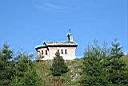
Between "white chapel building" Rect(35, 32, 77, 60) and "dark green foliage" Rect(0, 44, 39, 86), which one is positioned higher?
"white chapel building" Rect(35, 32, 77, 60)

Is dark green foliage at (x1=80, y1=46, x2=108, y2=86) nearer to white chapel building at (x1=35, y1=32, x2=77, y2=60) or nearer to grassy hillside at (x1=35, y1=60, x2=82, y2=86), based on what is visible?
grassy hillside at (x1=35, y1=60, x2=82, y2=86)

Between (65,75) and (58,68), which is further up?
(58,68)

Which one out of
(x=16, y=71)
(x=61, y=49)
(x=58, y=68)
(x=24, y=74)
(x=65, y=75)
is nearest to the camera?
(x=24, y=74)

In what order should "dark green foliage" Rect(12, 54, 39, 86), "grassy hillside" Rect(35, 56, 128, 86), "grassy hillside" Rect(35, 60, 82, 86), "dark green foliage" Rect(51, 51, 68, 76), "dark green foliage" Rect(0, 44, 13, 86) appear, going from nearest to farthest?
"dark green foliage" Rect(12, 54, 39, 86) → "dark green foliage" Rect(0, 44, 13, 86) → "grassy hillside" Rect(35, 56, 128, 86) → "grassy hillside" Rect(35, 60, 82, 86) → "dark green foliage" Rect(51, 51, 68, 76)

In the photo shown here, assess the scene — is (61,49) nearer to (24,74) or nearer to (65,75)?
(65,75)

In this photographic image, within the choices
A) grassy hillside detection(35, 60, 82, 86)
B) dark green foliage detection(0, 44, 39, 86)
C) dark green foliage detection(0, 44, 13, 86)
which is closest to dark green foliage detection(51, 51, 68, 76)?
grassy hillside detection(35, 60, 82, 86)

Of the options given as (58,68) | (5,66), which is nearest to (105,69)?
(5,66)

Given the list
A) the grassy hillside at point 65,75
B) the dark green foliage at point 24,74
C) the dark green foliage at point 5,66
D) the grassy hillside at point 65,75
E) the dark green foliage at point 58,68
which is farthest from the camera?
the dark green foliage at point 58,68

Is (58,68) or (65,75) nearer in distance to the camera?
(65,75)

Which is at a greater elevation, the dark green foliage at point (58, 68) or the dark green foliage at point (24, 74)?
the dark green foliage at point (58, 68)

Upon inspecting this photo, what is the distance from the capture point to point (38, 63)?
75.3 m

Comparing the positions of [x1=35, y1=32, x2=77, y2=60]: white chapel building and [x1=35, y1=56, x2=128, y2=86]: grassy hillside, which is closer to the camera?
[x1=35, y1=56, x2=128, y2=86]: grassy hillside

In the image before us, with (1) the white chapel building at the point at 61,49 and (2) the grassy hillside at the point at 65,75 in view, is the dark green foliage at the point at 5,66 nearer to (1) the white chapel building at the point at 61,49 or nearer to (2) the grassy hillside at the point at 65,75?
(2) the grassy hillside at the point at 65,75

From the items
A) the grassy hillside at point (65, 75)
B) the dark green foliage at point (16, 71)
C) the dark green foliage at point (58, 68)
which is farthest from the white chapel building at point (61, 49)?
the dark green foliage at point (16, 71)
